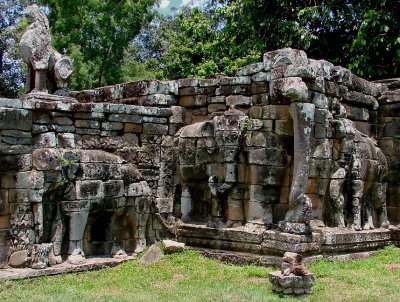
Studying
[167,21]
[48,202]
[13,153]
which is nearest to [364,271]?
[48,202]

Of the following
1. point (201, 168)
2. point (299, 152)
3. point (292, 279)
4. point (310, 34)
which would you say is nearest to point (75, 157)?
point (201, 168)

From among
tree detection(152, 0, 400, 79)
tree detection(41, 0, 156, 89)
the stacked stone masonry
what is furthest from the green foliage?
the stacked stone masonry

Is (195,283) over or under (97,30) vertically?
under

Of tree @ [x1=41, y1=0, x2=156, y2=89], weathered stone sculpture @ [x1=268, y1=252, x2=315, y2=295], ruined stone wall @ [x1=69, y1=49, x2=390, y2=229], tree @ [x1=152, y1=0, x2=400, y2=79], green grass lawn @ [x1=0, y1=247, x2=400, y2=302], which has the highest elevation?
tree @ [x1=41, y1=0, x2=156, y2=89]

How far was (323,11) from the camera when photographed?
17.0m

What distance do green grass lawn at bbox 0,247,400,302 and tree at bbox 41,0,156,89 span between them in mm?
14542

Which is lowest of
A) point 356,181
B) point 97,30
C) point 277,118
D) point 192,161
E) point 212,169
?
point 356,181

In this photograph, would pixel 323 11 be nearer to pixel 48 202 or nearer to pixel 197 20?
pixel 197 20

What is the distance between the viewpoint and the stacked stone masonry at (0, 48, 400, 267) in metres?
9.06

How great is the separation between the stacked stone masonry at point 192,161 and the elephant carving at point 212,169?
2 cm

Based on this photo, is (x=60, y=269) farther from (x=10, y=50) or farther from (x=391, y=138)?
(x=10, y=50)

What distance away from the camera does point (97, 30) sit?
77.3 feet

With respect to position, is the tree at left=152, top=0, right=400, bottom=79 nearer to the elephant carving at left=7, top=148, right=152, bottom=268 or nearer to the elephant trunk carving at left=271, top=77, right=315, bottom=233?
the elephant trunk carving at left=271, top=77, right=315, bottom=233

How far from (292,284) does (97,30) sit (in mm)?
17968
